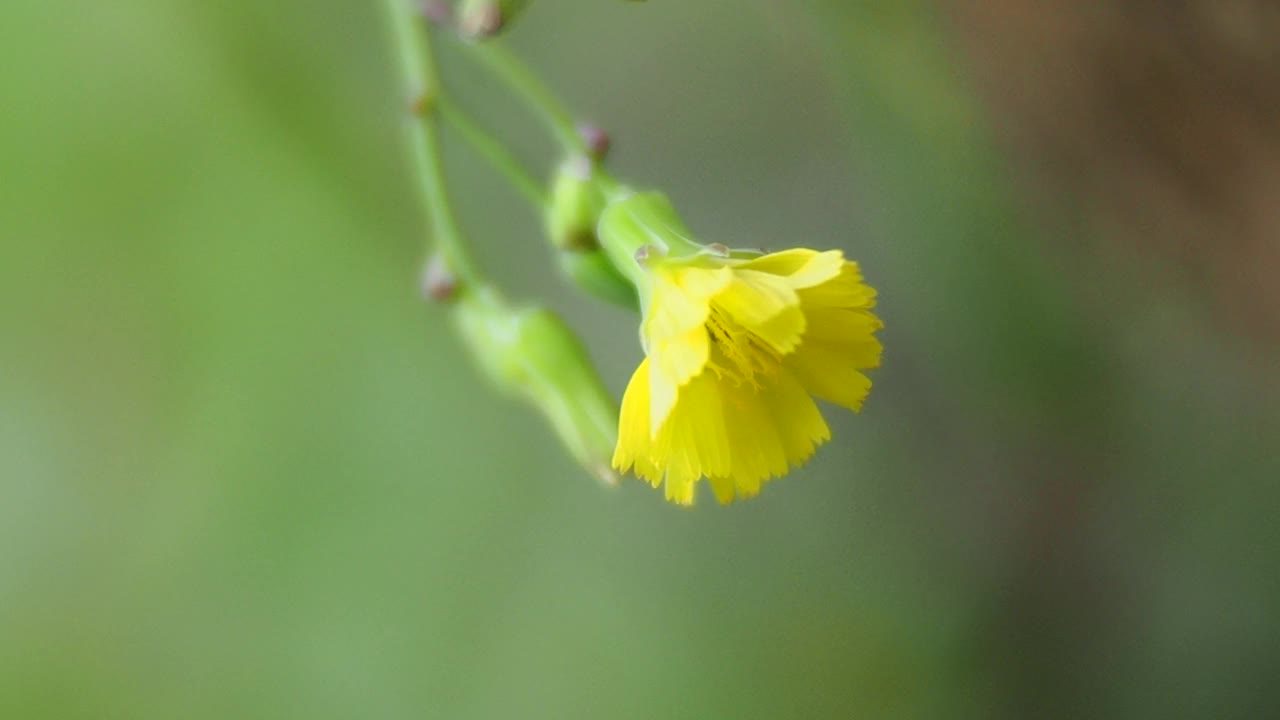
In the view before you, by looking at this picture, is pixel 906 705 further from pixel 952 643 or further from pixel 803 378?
pixel 803 378

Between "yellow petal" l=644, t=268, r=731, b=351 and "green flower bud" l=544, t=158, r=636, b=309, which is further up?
"green flower bud" l=544, t=158, r=636, b=309

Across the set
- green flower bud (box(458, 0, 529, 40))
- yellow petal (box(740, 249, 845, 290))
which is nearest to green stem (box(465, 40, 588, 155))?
green flower bud (box(458, 0, 529, 40))

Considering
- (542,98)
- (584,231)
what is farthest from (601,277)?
(542,98)

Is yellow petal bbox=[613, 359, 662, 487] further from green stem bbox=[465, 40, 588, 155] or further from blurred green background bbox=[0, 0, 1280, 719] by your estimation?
blurred green background bbox=[0, 0, 1280, 719]

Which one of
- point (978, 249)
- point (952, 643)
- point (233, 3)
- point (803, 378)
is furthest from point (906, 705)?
point (233, 3)

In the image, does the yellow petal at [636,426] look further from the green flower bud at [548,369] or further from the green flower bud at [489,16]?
the green flower bud at [489,16]

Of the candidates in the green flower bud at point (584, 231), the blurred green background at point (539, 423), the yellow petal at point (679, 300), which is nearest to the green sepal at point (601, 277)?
the green flower bud at point (584, 231)
